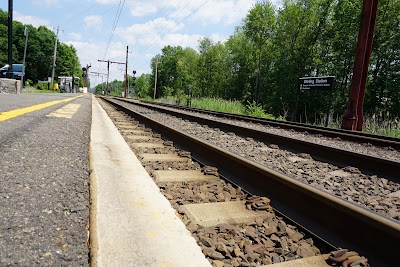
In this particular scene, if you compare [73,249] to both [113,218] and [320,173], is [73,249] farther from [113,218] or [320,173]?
[320,173]

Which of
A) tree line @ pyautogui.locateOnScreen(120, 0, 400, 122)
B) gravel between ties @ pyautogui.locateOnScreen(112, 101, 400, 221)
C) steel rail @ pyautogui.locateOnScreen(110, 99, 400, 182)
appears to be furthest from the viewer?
tree line @ pyautogui.locateOnScreen(120, 0, 400, 122)

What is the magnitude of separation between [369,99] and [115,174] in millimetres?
34766

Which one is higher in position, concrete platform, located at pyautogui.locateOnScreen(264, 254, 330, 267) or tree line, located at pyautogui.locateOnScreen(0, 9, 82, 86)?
tree line, located at pyautogui.locateOnScreen(0, 9, 82, 86)

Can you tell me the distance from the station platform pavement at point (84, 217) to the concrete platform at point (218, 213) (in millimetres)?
154

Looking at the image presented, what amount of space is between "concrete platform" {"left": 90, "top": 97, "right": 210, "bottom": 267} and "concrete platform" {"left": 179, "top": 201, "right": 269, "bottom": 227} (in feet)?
0.49

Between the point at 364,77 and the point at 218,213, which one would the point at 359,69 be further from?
the point at 218,213

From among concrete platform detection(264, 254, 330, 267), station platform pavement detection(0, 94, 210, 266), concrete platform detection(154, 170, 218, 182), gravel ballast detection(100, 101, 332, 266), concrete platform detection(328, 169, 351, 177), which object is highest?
station platform pavement detection(0, 94, 210, 266)

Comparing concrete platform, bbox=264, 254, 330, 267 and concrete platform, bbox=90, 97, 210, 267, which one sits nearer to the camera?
concrete platform, bbox=90, 97, 210, 267

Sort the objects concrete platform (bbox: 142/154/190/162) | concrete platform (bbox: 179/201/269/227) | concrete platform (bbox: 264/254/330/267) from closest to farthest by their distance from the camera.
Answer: concrete platform (bbox: 264/254/330/267), concrete platform (bbox: 179/201/269/227), concrete platform (bbox: 142/154/190/162)

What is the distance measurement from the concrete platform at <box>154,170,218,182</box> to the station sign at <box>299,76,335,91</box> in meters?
10.2

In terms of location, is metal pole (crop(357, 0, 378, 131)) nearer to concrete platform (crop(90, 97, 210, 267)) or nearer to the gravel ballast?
the gravel ballast

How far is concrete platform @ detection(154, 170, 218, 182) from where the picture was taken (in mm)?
2638

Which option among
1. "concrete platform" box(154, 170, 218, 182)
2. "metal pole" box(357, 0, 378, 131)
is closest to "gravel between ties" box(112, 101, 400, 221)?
"concrete platform" box(154, 170, 218, 182)

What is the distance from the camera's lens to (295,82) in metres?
37.0
